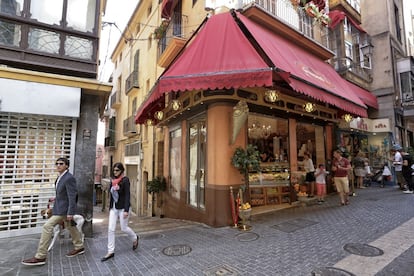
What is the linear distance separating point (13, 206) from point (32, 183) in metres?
0.67

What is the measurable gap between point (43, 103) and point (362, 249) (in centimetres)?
803

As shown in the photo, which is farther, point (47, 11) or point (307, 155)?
point (307, 155)

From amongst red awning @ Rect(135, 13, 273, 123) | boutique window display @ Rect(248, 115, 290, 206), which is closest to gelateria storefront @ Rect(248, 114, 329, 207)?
boutique window display @ Rect(248, 115, 290, 206)

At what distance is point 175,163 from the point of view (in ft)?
33.3

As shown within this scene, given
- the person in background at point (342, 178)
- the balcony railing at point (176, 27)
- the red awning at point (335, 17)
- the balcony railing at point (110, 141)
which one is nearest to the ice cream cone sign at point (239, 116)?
the person in background at point (342, 178)

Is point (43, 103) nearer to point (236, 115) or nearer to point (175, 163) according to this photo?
point (236, 115)

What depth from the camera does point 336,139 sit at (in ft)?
38.9

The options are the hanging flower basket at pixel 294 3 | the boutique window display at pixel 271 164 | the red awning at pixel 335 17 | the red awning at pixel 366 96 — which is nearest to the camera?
the boutique window display at pixel 271 164

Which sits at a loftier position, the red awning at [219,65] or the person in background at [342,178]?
the red awning at [219,65]

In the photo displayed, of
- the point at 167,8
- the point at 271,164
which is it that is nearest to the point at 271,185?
the point at 271,164

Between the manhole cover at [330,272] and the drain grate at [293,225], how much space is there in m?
1.97

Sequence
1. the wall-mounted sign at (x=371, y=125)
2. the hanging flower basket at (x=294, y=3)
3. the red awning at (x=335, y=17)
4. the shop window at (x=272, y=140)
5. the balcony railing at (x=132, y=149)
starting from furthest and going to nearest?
1. the balcony railing at (x=132, y=149)
2. the wall-mounted sign at (x=371, y=125)
3. the red awning at (x=335, y=17)
4. the hanging flower basket at (x=294, y=3)
5. the shop window at (x=272, y=140)

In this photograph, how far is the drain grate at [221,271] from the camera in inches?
146

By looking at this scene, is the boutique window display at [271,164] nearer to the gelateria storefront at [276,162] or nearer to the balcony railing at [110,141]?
the gelateria storefront at [276,162]
